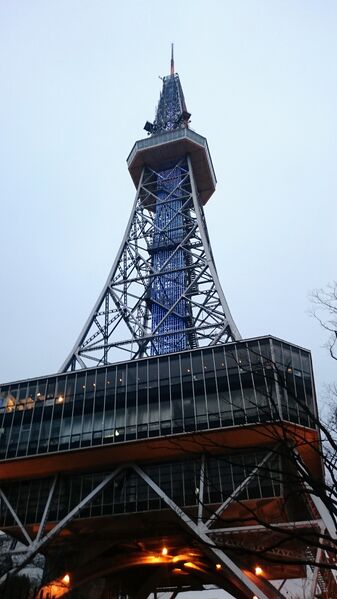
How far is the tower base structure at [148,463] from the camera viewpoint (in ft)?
110

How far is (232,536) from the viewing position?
33688mm

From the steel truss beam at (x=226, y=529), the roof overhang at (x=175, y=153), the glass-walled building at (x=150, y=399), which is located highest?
the roof overhang at (x=175, y=153)

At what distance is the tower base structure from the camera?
110ft

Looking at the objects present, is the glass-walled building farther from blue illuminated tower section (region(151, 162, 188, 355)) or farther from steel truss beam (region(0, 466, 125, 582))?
blue illuminated tower section (region(151, 162, 188, 355))

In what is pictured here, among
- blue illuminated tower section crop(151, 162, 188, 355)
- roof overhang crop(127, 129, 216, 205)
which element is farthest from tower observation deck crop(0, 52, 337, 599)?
roof overhang crop(127, 129, 216, 205)

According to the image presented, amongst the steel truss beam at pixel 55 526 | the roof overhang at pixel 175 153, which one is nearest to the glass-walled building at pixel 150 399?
the steel truss beam at pixel 55 526

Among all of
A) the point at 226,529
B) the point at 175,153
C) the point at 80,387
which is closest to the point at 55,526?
the point at 80,387

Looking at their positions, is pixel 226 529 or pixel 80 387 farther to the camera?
pixel 80 387

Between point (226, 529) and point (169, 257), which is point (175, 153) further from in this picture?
point (226, 529)

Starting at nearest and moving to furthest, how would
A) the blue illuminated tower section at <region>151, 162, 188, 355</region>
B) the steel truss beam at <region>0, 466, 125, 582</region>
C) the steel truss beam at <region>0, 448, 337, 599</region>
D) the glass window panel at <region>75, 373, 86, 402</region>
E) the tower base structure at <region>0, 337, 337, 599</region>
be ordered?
the steel truss beam at <region>0, 448, 337, 599</region>
the tower base structure at <region>0, 337, 337, 599</region>
the steel truss beam at <region>0, 466, 125, 582</region>
the glass window panel at <region>75, 373, 86, 402</region>
the blue illuminated tower section at <region>151, 162, 188, 355</region>

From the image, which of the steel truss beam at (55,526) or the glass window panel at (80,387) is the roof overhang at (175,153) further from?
the steel truss beam at (55,526)

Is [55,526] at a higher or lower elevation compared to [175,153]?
lower

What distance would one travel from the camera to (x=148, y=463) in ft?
124

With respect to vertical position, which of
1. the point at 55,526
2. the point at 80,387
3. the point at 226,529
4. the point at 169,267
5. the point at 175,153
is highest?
the point at 175,153
